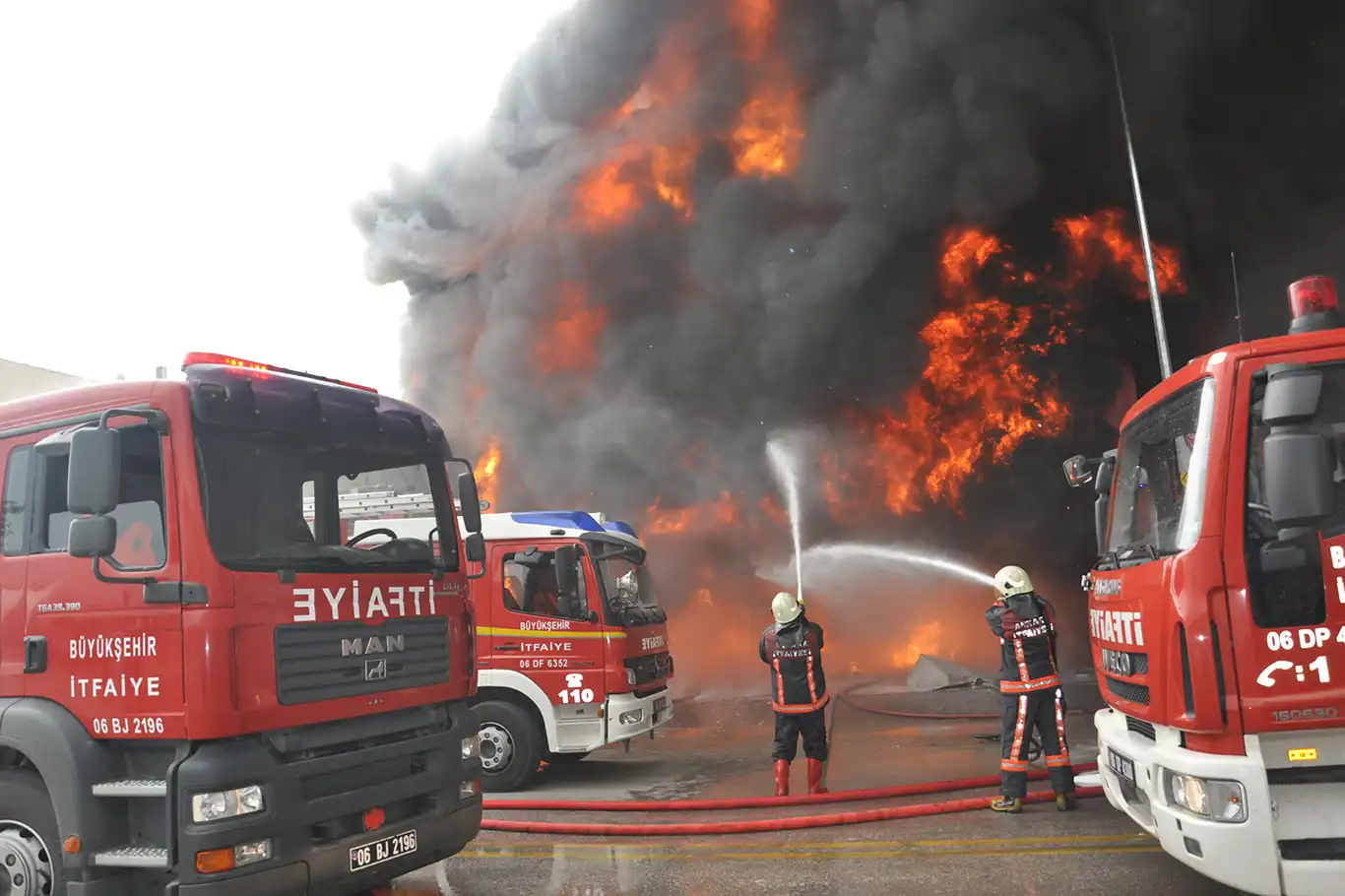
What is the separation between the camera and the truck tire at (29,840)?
12.6 ft

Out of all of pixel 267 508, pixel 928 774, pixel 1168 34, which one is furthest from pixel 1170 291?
pixel 267 508

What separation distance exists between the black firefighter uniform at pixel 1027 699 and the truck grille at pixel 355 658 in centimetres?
368

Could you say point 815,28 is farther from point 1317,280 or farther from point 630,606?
point 1317,280

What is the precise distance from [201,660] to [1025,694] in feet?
16.4

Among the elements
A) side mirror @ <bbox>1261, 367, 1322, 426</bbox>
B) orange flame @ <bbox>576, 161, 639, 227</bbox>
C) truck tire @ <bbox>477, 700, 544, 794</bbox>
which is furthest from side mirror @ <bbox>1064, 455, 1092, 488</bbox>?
orange flame @ <bbox>576, 161, 639, 227</bbox>

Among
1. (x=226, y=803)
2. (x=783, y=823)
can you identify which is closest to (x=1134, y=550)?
(x=783, y=823)

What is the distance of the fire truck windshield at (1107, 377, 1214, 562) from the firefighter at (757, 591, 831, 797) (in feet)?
9.55

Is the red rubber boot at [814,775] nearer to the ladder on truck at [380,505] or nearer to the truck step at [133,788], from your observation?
the ladder on truck at [380,505]

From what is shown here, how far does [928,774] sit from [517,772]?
3443 millimetres

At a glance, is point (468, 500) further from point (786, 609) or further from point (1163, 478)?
point (1163, 478)

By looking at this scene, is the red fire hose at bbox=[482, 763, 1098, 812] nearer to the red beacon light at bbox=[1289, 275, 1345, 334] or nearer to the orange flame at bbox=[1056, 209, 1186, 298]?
the red beacon light at bbox=[1289, 275, 1345, 334]

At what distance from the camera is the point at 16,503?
14.0 feet

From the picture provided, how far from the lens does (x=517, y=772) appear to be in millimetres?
7949

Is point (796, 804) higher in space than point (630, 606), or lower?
lower
